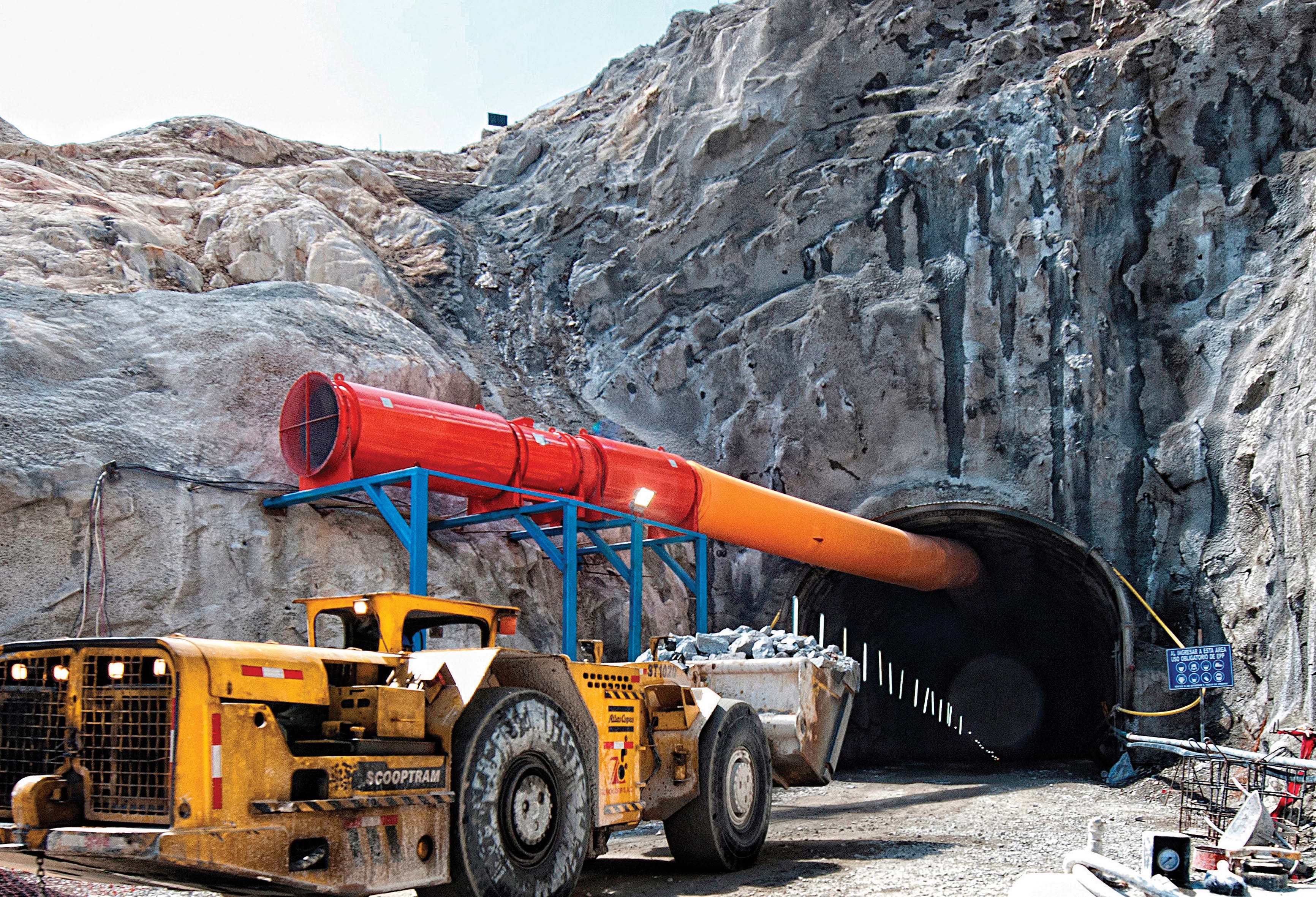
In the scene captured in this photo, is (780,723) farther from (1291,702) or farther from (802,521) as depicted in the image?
(1291,702)

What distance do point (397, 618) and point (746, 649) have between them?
20.0 ft

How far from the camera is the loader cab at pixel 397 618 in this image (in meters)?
6.67

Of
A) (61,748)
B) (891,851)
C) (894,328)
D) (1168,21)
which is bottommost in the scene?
(891,851)

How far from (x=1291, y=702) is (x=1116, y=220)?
9.59m

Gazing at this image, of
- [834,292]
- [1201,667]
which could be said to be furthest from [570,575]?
[834,292]

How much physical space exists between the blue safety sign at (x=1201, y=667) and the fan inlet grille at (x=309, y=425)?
39.5 ft

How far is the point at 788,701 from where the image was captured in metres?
11.1

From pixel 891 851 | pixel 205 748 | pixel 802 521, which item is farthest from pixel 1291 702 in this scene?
pixel 205 748

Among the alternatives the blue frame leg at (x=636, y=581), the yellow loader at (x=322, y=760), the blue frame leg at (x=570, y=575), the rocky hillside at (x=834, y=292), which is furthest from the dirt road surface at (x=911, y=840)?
the rocky hillside at (x=834, y=292)

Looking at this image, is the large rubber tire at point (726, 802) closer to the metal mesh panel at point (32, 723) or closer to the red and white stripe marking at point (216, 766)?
the red and white stripe marking at point (216, 766)

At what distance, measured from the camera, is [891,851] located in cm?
959

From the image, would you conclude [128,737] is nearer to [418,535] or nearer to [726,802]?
[726,802]

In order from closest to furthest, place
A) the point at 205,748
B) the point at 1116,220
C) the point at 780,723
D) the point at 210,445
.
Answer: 1. the point at 205,748
2. the point at 780,723
3. the point at 210,445
4. the point at 1116,220

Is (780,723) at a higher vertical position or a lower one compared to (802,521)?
lower
